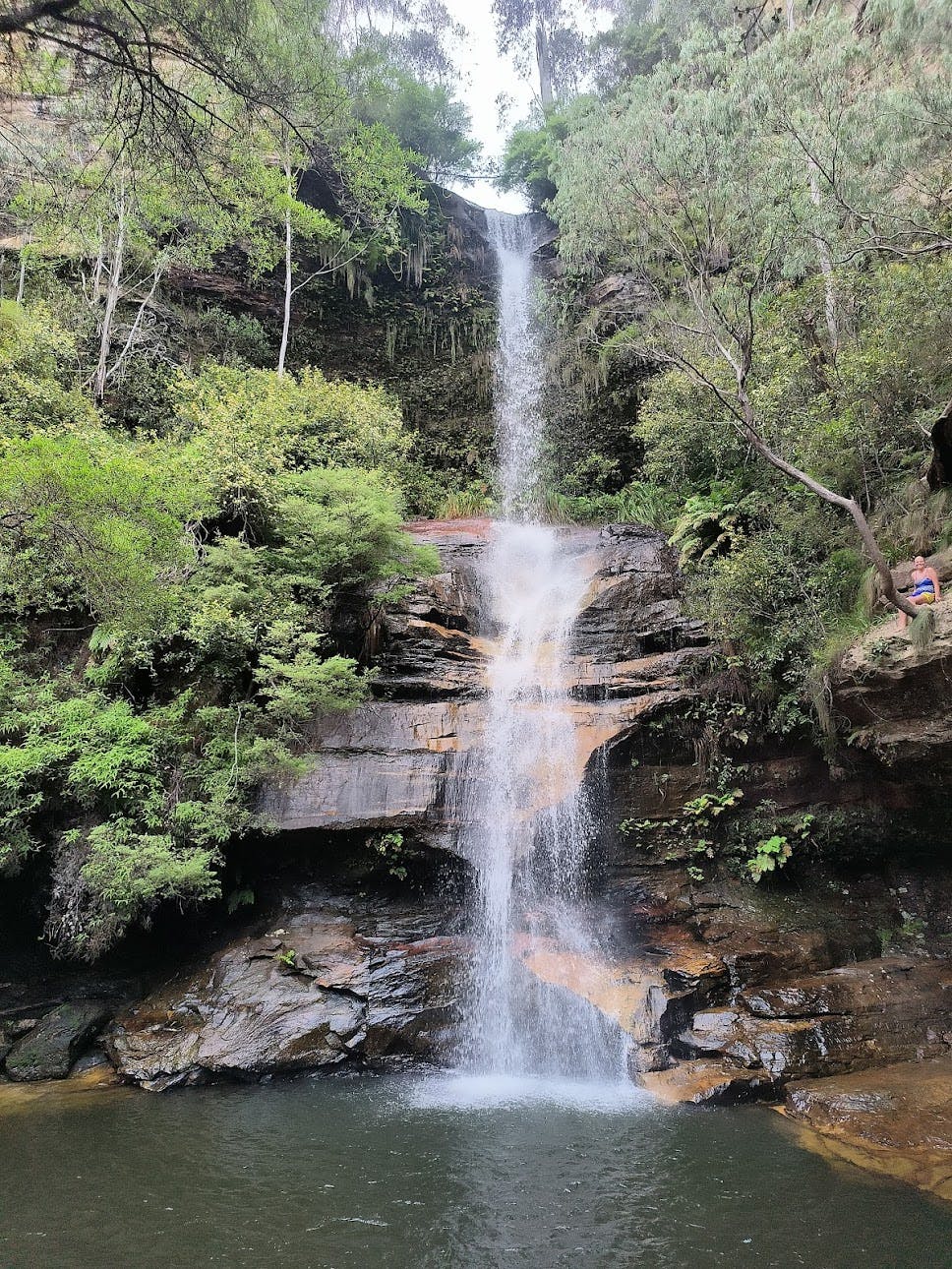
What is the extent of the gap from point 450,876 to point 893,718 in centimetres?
580

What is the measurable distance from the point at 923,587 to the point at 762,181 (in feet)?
24.1

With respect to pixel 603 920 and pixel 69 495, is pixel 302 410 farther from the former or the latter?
pixel 603 920

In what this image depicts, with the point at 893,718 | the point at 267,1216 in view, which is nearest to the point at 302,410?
the point at 893,718

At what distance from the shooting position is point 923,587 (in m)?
7.89

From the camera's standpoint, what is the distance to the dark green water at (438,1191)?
175 inches

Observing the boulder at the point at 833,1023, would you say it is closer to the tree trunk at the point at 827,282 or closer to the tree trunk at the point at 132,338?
the tree trunk at the point at 827,282

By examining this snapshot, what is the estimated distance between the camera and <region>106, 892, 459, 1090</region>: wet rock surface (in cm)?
773

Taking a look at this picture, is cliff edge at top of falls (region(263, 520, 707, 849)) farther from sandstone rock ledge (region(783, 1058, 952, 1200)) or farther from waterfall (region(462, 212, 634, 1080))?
sandstone rock ledge (region(783, 1058, 952, 1200))

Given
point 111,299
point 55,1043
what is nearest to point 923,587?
point 55,1043

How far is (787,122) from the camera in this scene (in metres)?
9.62

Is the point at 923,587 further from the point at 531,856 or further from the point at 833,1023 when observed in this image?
the point at 531,856

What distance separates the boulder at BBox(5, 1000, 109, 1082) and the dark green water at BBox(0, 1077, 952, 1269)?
1.27 meters

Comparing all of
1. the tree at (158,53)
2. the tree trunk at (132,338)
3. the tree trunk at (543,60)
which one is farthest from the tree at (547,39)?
the tree at (158,53)

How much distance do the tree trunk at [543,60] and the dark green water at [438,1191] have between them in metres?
39.6
